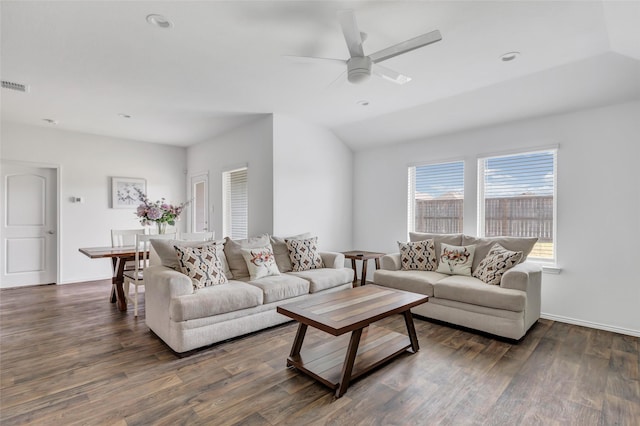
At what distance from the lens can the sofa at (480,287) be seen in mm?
3023

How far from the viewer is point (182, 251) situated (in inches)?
123

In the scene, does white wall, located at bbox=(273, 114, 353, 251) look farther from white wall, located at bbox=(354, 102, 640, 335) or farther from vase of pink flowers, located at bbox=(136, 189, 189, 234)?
white wall, located at bbox=(354, 102, 640, 335)

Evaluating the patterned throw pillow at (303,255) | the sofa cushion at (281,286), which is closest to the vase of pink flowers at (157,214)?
the patterned throw pillow at (303,255)

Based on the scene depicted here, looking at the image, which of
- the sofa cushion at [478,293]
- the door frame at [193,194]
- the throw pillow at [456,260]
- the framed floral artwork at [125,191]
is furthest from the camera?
the door frame at [193,194]

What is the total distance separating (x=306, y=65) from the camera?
10.1 ft

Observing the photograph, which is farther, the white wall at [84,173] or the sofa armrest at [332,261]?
the white wall at [84,173]

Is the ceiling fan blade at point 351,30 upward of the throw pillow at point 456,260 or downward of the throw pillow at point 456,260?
upward

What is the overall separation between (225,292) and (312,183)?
2.63 m

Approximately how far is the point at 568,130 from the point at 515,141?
54 cm

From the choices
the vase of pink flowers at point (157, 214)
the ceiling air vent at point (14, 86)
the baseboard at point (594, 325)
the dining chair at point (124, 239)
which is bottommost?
the baseboard at point (594, 325)

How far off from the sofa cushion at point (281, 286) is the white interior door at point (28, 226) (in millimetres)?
4450

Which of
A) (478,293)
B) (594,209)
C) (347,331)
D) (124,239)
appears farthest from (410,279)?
(124,239)

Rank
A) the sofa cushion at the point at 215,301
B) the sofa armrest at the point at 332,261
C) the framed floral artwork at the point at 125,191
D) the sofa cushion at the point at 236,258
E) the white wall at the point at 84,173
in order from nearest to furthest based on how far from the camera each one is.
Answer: the sofa cushion at the point at 215,301, the sofa cushion at the point at 236,258, the sofa armrest at the point at 332,261, the white wall at the point at 84,173, the framed floral artwork at the point at 125,191

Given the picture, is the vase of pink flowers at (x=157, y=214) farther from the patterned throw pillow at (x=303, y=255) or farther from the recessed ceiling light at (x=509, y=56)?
the recessed ceiling light at (x=509, y=56)
